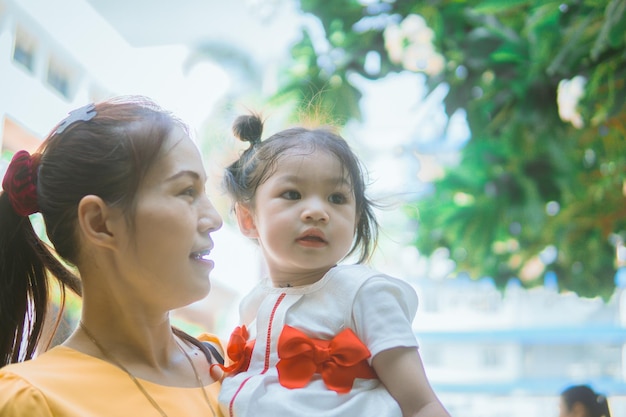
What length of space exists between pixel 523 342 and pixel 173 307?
648cm

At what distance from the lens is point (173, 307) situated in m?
1.05

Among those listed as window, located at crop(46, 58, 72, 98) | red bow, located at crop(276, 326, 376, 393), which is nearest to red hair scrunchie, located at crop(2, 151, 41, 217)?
red bow, located at crop(276, 326, 376, 393)

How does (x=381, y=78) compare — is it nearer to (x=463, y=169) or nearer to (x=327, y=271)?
(x=463, y=169)

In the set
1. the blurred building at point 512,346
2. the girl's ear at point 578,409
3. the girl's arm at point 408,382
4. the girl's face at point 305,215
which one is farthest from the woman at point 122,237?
the blurred building at point 512,346

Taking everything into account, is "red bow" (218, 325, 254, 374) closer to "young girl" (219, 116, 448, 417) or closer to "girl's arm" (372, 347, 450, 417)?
"young girl" (219, 116, 448, 417)

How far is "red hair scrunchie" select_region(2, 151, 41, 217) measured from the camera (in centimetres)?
106

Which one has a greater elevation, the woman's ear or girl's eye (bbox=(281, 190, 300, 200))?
girl's eye (bbox=(281, 190, 300, 200))

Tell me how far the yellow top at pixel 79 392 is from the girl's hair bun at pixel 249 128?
0.43m

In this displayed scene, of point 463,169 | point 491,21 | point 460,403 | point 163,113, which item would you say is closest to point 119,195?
point 163,113

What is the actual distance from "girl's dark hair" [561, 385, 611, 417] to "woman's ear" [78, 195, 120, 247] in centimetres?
220

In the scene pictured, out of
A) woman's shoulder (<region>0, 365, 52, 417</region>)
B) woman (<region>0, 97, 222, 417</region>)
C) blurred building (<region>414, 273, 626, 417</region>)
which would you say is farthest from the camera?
blurred building (<region>414, 273, 626, 417</region>)

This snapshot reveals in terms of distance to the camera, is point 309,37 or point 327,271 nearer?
point 327,271

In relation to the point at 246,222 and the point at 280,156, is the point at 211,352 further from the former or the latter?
the point at 280,156

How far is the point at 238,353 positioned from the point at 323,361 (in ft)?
0.47
